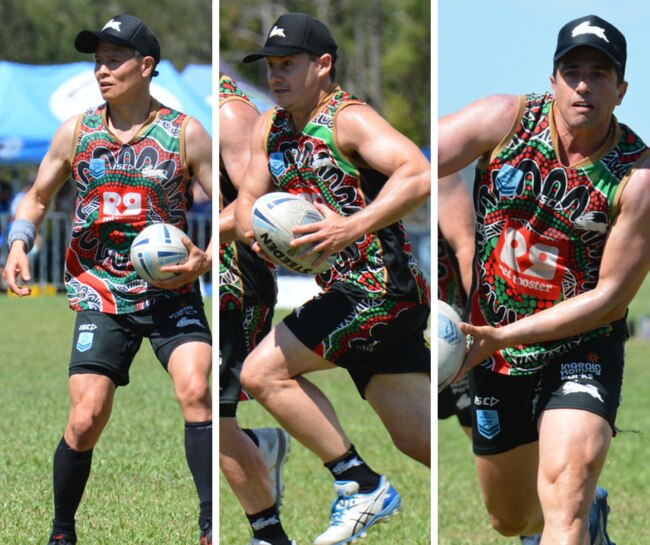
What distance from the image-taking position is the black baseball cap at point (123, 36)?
4453 mm

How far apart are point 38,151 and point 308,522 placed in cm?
1034

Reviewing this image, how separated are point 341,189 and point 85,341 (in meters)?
1.02

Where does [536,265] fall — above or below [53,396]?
above

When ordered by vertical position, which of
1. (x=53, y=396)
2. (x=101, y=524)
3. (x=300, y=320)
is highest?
(x=300, y=320)

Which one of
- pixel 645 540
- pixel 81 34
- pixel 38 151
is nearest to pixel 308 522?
pixel 645 540

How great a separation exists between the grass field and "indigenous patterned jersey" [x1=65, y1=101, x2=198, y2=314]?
5.68 feet

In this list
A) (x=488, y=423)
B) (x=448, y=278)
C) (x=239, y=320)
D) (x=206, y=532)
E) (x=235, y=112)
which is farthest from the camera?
(x=448, y=278)

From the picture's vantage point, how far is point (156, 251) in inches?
169

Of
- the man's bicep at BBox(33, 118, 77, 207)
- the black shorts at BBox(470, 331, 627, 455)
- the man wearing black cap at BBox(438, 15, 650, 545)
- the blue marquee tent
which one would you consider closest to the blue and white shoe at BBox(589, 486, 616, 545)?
the black shorts at BBox(470, 331, 627, 455)

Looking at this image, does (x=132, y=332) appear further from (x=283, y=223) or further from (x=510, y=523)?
(x=510, y=523)

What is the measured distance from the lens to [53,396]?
733 centimetres

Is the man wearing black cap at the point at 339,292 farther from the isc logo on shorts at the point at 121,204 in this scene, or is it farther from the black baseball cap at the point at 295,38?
the isc logo on shorts at the point at 121,204

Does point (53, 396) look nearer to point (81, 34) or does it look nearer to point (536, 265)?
point (81, 34)

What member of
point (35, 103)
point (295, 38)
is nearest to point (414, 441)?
point (295, 38)
